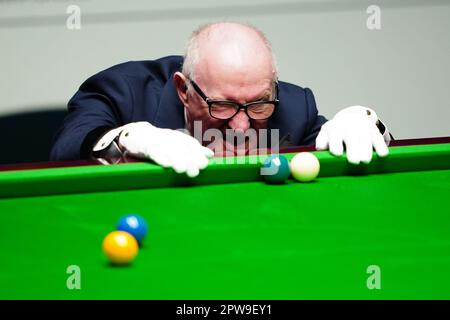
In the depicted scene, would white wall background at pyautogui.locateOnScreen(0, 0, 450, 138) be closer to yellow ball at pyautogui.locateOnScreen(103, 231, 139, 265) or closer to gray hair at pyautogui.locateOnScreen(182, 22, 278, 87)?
gray hair at pyautogui.locateOnScreen(182, 22, 278, 87)

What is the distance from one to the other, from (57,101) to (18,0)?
23.3 inches

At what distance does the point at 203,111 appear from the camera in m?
2.50

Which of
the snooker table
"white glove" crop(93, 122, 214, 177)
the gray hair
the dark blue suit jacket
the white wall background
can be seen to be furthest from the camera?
the white wall background

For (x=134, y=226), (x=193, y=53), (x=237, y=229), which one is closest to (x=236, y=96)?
(x=193, y=53)

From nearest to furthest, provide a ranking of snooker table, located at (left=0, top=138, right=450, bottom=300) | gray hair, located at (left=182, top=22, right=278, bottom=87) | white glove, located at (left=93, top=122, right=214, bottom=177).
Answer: snooker table, located at (left=0, top=138, right=450, bottom=300) < white glove, located at (left=93, top=122, right=214, bottom=177) < gray hair, located at (left=182, top=22, right=278, bottom=87)

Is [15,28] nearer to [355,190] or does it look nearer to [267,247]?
[355,190]

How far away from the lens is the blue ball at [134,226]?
1501 millimetres

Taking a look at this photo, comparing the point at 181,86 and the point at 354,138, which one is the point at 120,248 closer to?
the point at 354,138


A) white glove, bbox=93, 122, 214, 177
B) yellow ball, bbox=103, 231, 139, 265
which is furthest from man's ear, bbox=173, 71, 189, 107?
yellow ball, bbox=103, 231, 139, 265

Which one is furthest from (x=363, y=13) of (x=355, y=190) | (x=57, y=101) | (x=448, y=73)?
(x=355, y=190)

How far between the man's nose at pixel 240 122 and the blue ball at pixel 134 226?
0.90 metres

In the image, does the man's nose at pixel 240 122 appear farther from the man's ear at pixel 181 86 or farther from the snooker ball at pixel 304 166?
the snooker ball at pixel 304 166

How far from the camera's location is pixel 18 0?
3.82 metres

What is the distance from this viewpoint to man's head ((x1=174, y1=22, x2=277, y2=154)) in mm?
2381
